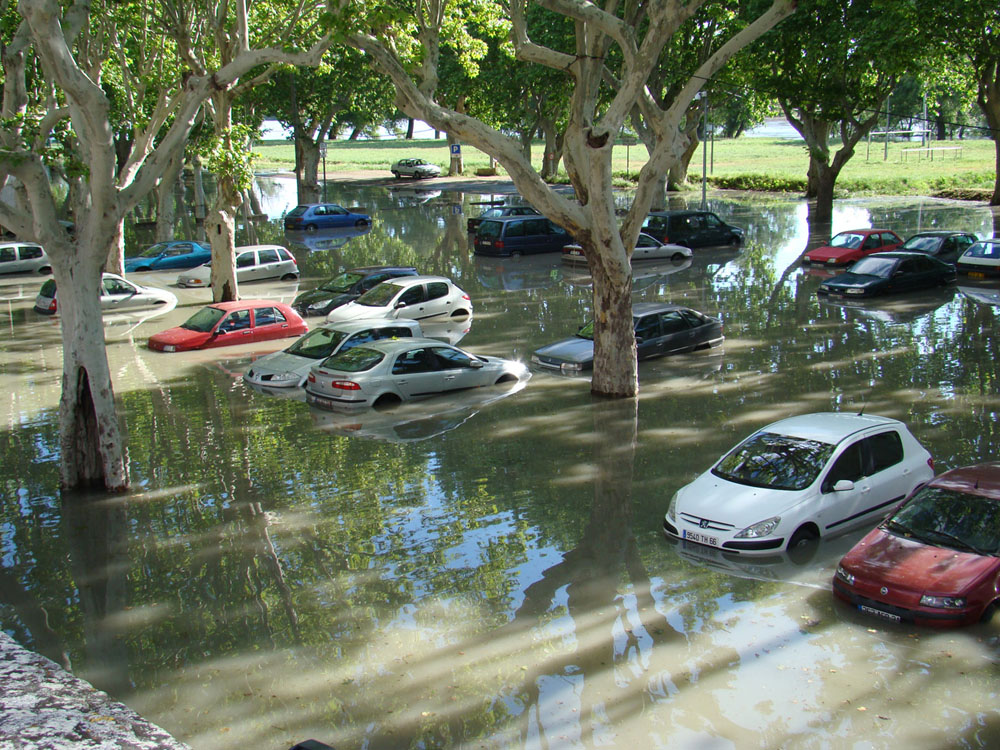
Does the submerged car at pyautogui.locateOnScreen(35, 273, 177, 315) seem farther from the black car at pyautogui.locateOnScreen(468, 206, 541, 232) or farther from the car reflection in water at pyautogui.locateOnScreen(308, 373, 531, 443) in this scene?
the black car at pyautogui.locateOnScreen(468, 206, 541, 232)

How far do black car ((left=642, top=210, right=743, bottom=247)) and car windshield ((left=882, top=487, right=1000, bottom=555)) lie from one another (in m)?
25.4

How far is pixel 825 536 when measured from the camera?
1100cm

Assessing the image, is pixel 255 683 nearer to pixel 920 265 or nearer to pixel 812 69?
pixel 920 265

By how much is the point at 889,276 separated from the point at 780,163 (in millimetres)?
55343

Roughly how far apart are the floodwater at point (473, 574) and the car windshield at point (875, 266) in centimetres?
629

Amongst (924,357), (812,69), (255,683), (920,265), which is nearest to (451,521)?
(255,683)

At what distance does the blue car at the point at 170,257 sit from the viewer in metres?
31.6

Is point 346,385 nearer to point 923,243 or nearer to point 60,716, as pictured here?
point 60,716

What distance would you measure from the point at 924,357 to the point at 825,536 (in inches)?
392

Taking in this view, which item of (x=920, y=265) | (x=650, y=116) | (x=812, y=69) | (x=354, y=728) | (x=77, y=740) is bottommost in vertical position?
(x=354, y=728)

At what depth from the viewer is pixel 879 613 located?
29.9ft

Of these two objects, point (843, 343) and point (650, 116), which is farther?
point (843, 343)

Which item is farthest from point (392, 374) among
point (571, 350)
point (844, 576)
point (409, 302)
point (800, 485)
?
point (844, 576)

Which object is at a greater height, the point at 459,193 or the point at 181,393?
the point at 459,193
